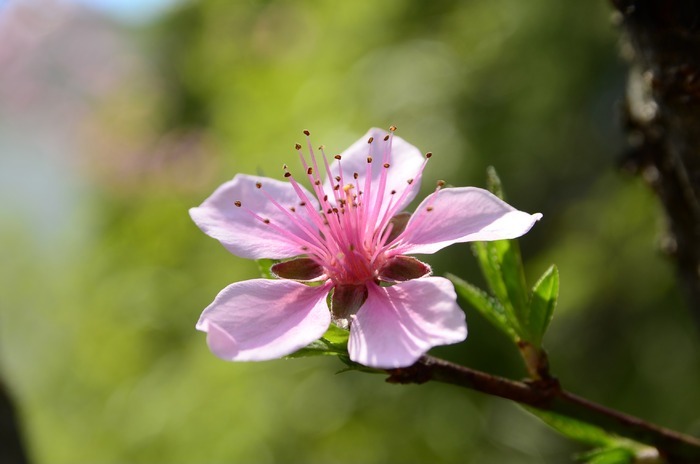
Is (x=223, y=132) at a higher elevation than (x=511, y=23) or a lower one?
lower

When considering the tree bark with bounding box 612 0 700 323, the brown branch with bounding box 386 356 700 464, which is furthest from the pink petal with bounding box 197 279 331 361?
the tree bark with bounding box 612 0 700 323

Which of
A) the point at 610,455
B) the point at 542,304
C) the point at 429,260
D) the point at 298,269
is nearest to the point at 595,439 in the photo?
the point at 610,455

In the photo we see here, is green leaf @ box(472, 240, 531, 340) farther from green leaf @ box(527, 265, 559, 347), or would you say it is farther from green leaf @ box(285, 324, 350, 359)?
green leaf @ box(285, 324, 350, 359)

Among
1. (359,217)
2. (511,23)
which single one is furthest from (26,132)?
(359,217)

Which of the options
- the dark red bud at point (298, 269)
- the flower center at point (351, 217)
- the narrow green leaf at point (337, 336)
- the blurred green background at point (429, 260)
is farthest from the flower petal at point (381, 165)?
the blurred green background at point (429, 260)

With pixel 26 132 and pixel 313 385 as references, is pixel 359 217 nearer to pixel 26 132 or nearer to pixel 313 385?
pixel 313 385

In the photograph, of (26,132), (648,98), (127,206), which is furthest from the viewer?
(26,132)

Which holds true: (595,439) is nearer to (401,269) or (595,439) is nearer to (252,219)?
(401,269)
